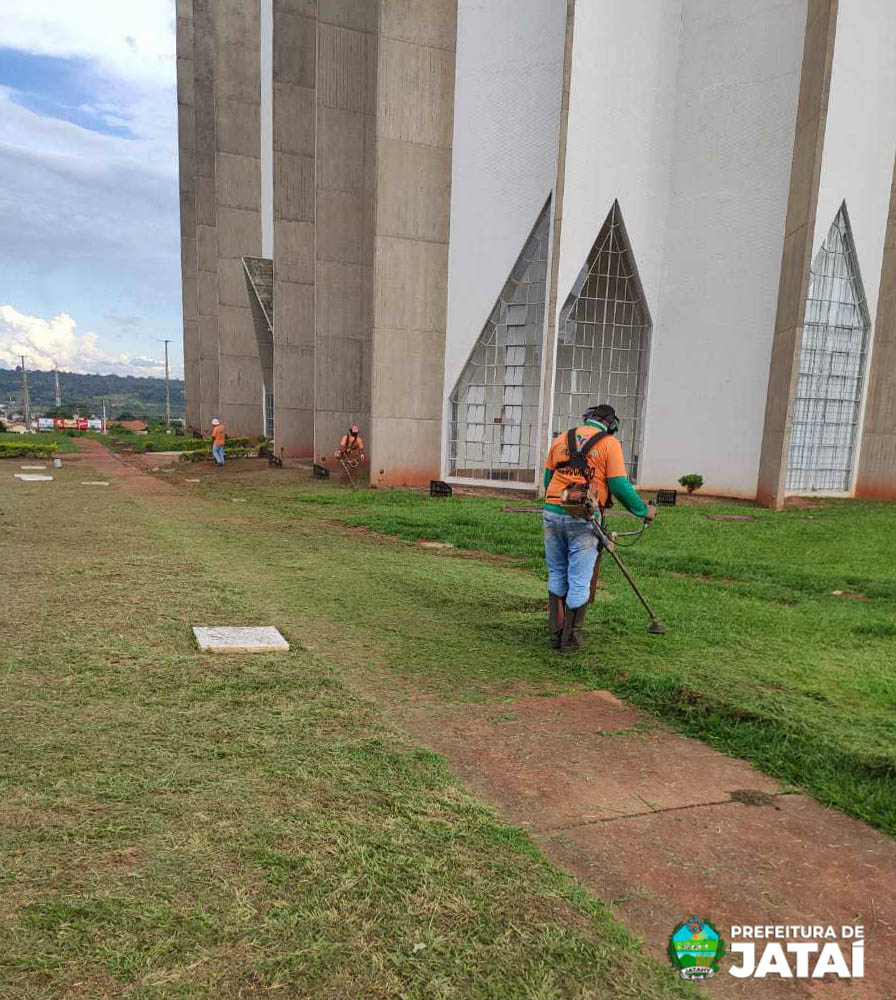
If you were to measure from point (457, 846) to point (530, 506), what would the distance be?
13.0 m

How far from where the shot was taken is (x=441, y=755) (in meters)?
4.01

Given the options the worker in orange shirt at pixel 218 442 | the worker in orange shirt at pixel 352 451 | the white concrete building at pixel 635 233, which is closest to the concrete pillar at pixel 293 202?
the worker in orange shirt at pixel 218 442

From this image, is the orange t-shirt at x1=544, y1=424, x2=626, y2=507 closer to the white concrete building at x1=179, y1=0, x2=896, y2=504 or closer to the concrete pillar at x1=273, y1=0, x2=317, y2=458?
the white concrete building at x1=179, y1=0, x2=896, y2=504

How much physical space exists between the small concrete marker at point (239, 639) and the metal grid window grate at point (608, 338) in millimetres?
13361

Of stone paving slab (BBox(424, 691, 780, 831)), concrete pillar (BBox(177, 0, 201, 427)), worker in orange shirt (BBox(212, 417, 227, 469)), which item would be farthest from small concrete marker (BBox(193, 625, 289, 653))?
concrete pillar (BBox(177, 0, 201, 427))

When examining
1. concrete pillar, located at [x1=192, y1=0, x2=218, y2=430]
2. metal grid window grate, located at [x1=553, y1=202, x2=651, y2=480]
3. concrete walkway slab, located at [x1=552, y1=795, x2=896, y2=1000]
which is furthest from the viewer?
concrete pillar, located at [x1=192, y1=0, x2=218, y2=430]

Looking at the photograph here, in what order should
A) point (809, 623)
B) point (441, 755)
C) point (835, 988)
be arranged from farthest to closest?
point (809, 623) → point (441, 755) → point (835, 988)

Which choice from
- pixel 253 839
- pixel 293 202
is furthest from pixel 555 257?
pixel 253 839

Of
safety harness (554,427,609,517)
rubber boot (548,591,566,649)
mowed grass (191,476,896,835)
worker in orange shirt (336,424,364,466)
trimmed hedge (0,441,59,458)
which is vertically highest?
safety harness (554,427,609,517)

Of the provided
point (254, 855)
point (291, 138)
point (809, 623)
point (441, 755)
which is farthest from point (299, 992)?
point (291, 138)

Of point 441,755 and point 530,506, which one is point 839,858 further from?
point 530,506

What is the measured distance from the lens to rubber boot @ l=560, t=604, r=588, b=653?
5.99 metres

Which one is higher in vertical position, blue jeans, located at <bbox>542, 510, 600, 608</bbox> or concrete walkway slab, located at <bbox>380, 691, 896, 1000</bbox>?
blue jeans, located at <bbox>542, 510, 600, 608</bbox>

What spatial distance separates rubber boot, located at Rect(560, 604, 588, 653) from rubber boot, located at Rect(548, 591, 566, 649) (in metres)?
0.04
